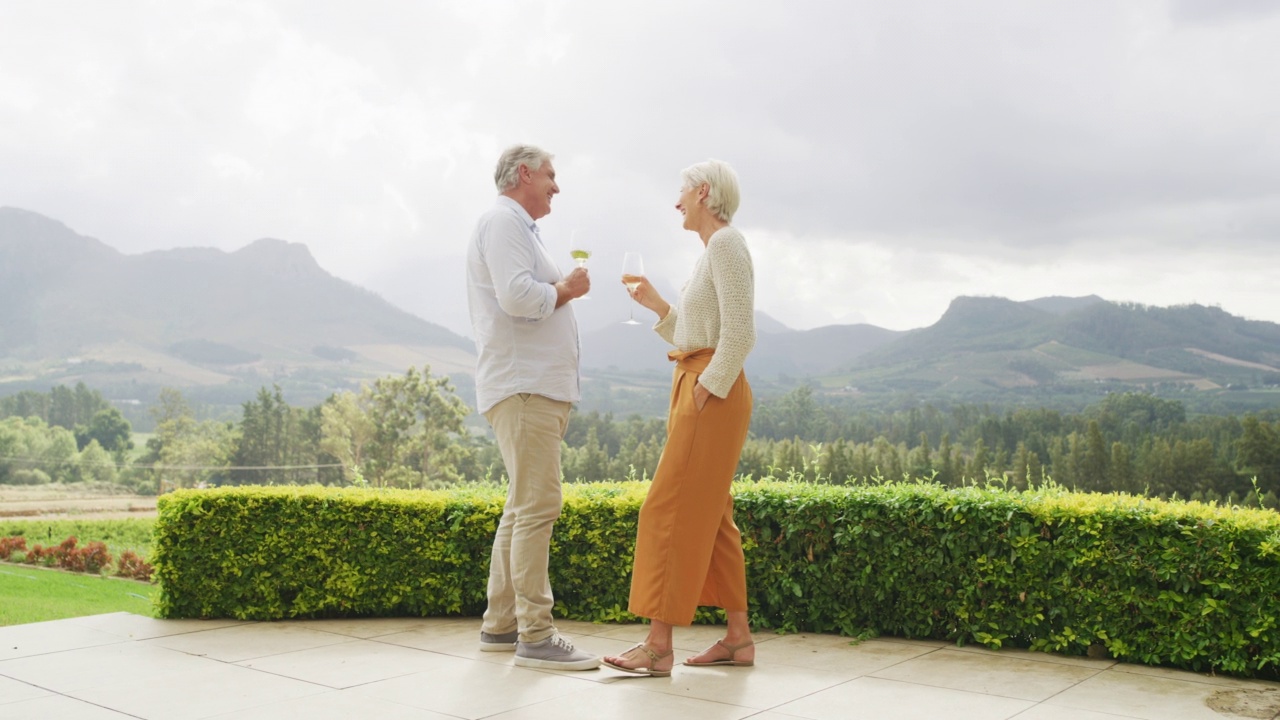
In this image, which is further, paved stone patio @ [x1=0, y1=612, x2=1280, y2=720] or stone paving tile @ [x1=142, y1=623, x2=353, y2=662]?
stone paving tile @ [x1=142, y1=623, x2=353, y2=662]

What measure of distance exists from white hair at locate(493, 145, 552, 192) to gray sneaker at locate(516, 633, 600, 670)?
71.9 inches

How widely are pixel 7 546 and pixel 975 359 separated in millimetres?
105525

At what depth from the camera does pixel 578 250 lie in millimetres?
3922

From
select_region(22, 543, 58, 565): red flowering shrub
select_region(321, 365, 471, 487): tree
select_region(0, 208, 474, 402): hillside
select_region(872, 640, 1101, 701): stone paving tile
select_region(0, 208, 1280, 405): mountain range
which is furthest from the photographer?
select_region(0, 208, 474, 402): hillside

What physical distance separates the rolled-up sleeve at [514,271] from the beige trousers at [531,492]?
35cm

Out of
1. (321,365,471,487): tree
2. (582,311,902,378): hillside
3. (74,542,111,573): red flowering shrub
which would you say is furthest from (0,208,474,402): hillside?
(74,542,111,573): red flowering shrub

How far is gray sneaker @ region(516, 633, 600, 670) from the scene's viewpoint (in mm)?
3580

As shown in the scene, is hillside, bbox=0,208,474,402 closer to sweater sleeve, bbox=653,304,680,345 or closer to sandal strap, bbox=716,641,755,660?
sweater sleeve, bbox=653,304,680,345

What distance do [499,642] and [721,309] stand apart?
1.72m

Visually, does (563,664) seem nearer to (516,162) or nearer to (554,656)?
(554,656)

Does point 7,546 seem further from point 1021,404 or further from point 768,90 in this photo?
point 768,90

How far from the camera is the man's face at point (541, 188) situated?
3895 millimetres

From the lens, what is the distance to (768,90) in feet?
474

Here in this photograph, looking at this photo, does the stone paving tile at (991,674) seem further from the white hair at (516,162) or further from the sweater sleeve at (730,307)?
the white hair at (516,162)
